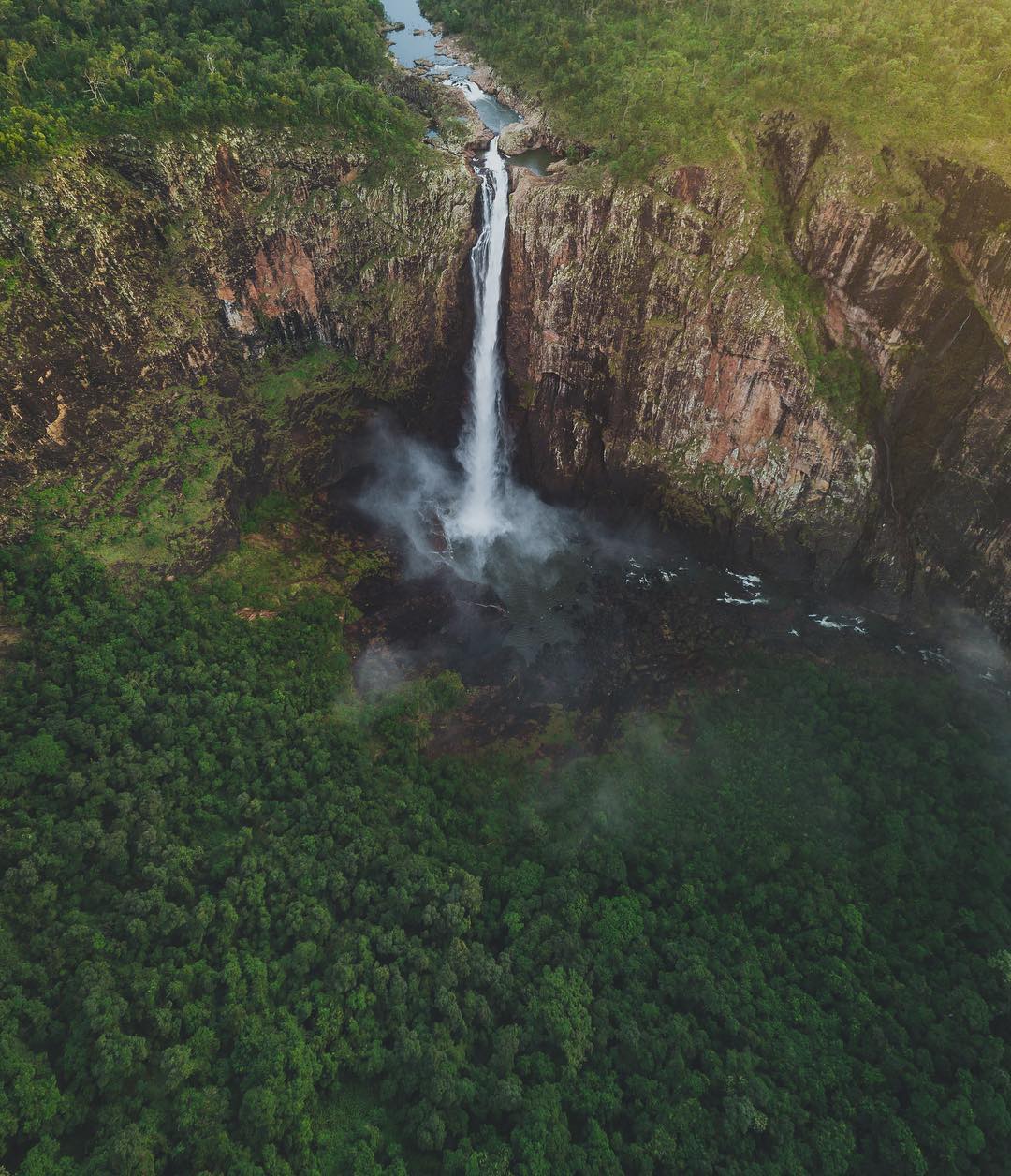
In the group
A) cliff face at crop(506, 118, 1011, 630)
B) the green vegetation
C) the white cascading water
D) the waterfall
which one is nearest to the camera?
the green vegetation

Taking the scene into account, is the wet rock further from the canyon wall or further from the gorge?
the canyon wall

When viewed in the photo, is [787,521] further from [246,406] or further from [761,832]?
[246,406]

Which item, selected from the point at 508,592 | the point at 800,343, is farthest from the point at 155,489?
the point at 800,343

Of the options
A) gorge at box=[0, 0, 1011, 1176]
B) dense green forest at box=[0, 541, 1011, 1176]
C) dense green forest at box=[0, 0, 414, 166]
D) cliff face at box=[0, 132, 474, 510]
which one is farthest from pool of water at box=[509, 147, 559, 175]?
dense green forest at box=[0, 541, 1011, 1176]

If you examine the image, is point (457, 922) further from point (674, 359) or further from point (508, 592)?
point (674, 359)

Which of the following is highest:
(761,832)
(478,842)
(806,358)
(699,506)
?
(806,358)

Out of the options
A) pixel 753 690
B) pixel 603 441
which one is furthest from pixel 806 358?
pixel 753 690

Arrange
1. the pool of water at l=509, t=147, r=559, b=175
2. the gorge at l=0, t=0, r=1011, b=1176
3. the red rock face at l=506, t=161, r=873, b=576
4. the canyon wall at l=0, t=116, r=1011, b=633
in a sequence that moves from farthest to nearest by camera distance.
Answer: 1. the pool of water at l=509, t=147, r=559, b=175
2. the red rock face at l=506, t=161, r=873, b=576
3. the canyon wall at l=0, t=116, r=1011, b=633
4. the gorge at l=0, t=0, r=1011, b=1176
